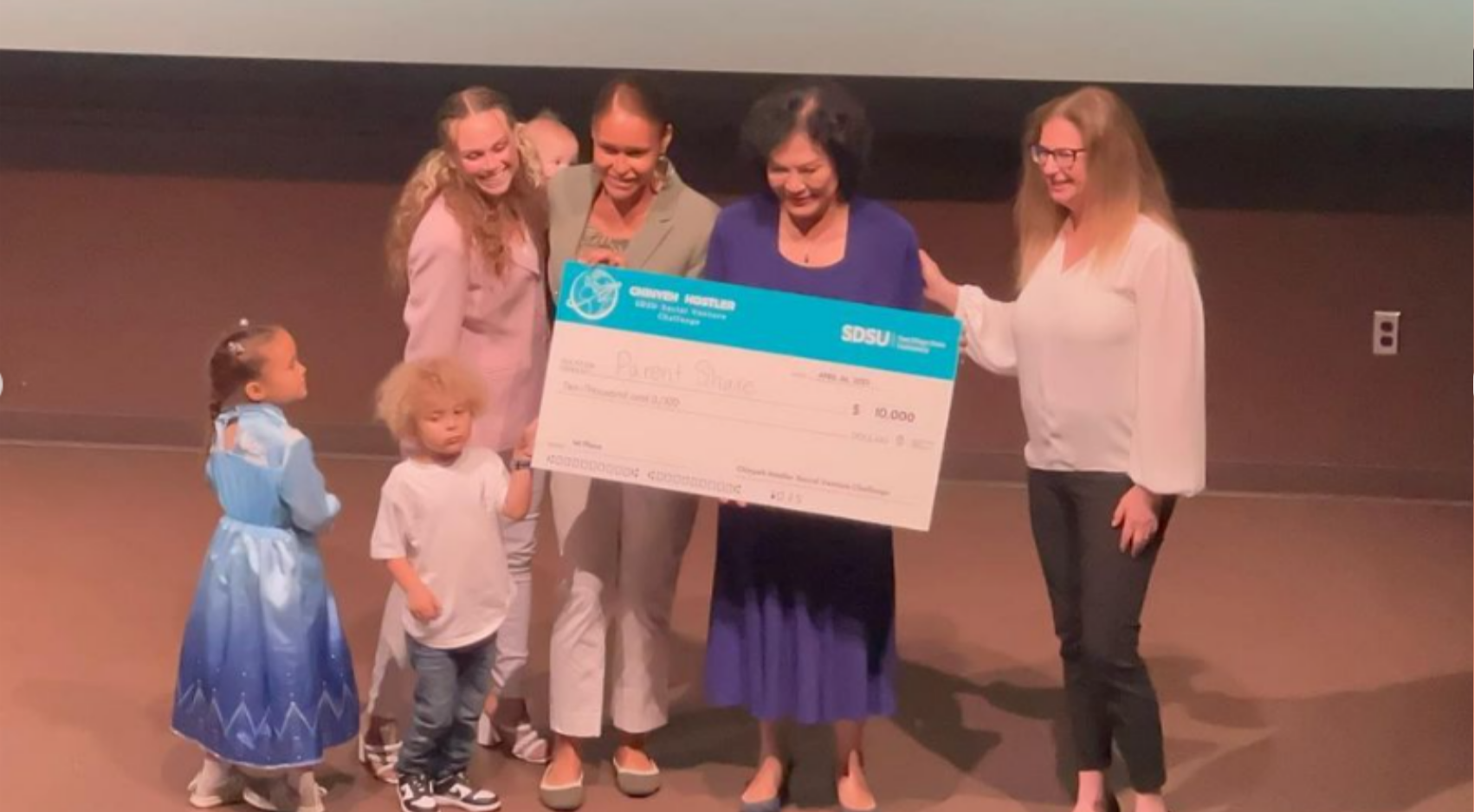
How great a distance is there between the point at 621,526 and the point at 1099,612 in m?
0.79

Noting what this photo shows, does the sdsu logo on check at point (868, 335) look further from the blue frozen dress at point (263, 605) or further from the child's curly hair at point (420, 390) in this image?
the blue frozen dress at point (263, 605)

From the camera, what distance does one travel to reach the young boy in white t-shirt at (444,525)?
2.47 meters

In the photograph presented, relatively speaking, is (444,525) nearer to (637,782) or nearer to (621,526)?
(621,526)

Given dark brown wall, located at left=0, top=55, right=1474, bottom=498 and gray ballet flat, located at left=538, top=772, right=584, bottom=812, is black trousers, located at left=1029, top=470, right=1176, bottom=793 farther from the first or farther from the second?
dark brown wall, located at left=0, top=55, right=1474, bottom=498

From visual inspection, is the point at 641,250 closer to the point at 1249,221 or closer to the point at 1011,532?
the point at 1011,532

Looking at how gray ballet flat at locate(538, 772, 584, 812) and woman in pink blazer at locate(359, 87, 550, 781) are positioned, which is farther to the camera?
gray ballet flat at locate(538, 772, 584, 812)

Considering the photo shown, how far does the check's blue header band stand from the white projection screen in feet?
5.30

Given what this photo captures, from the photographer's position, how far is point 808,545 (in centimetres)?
256

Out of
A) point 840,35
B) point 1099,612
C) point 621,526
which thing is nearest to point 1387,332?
point 840,35

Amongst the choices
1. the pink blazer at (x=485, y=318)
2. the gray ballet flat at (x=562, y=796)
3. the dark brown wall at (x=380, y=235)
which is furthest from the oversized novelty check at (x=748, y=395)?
the dark brown wall at (x=380, y=235)

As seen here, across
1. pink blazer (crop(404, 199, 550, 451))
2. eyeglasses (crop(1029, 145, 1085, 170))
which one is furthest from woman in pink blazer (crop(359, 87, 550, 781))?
eyeglasses (crop(1029, 145, 1085, 170))

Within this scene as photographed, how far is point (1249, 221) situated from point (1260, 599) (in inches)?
50.6

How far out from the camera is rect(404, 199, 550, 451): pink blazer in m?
2.60

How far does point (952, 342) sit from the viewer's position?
7.75ft
